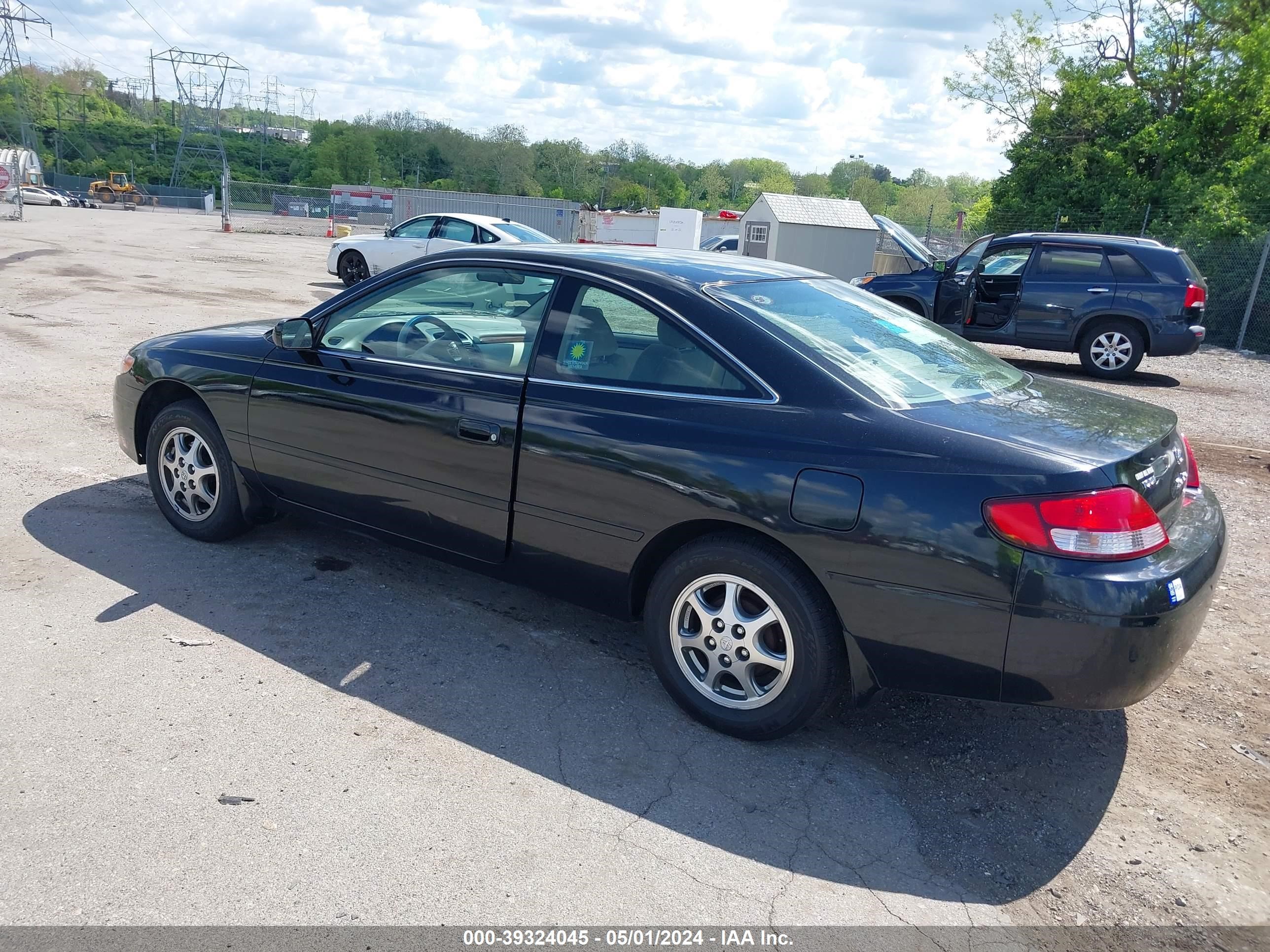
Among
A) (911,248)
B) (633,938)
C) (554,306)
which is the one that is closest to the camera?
(633,938)

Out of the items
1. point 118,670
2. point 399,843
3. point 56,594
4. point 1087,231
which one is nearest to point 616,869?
point 399,843

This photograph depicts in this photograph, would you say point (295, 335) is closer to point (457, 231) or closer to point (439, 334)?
point (439, 334)

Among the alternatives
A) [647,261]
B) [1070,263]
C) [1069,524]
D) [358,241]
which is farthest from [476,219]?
[1069,524]

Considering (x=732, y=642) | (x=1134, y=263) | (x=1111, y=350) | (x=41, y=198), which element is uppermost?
(x=1134, y=263)

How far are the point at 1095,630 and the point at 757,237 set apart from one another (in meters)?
26.3

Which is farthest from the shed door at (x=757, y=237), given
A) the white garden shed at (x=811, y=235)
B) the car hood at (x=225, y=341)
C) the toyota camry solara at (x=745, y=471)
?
the toyota camry solara at (x=745, y=471)

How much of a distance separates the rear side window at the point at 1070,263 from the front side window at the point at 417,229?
1105 cm

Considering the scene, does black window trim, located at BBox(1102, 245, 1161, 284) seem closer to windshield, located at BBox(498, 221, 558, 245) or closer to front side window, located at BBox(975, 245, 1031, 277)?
front side window, located at BBox(975, 245, 1031, 277)

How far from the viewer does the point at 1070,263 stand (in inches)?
506

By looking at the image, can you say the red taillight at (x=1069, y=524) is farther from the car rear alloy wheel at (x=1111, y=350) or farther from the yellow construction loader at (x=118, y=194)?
the yellow construction loader at (x=118, y=194)

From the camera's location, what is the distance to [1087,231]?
23688mm

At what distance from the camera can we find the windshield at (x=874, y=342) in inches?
141

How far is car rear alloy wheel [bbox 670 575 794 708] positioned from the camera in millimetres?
3461

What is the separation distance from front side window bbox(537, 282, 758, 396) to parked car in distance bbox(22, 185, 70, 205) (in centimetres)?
6639
